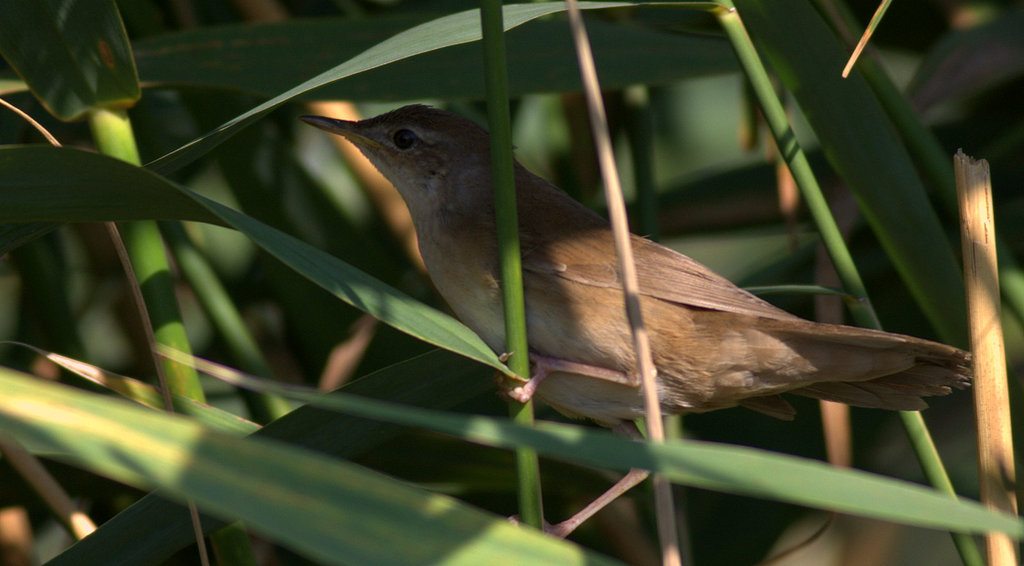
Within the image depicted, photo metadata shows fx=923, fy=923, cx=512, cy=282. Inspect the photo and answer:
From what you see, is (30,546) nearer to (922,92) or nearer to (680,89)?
(922,92)

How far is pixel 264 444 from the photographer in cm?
66

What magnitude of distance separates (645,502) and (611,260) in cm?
61

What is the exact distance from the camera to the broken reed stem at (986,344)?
4.18ft

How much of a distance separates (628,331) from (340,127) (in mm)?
764

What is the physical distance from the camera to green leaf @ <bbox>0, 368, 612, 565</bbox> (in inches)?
24.2

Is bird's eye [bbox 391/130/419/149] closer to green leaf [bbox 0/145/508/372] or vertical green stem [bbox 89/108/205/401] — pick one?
vertical green stem [bbox 89/108/205/401]

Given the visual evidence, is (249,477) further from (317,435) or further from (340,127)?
(340,127)

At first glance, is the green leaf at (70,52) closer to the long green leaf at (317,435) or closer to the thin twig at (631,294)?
the long green leaf at (317,435)

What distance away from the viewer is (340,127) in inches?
76.5

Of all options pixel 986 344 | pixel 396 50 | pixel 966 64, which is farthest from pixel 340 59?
pixel 966 64

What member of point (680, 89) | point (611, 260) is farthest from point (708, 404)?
point (680, 89)

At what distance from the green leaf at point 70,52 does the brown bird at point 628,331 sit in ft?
2.13

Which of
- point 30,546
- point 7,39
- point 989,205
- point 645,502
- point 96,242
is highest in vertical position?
point 7,39

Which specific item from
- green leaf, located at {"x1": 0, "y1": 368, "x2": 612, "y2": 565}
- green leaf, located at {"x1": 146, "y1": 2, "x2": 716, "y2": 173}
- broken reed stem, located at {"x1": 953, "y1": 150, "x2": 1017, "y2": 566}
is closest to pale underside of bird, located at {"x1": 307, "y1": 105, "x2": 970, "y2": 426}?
broken reed stem, located at {"x1": 953, "y1": 150, "x2": 1017, "y2": 566}
